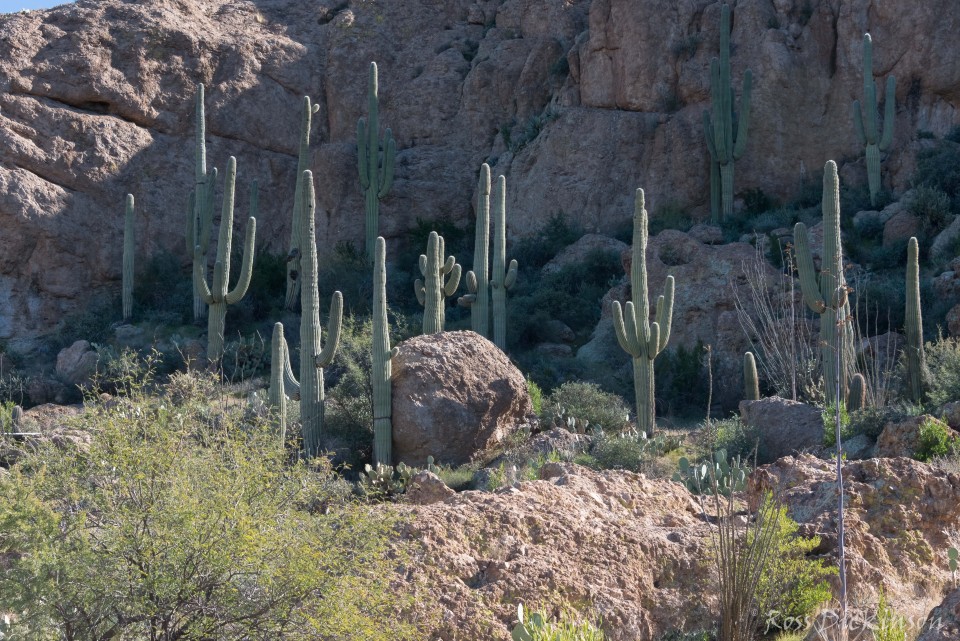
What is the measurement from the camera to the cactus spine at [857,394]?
1344 cm

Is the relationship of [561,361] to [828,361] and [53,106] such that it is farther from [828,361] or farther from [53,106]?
[53,106]

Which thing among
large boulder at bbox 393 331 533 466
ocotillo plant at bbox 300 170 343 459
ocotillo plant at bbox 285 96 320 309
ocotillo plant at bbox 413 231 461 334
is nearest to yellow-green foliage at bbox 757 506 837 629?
large boulder at bbox 393 331 533 466

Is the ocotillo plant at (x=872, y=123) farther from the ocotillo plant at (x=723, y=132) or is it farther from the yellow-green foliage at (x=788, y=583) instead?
the yellow-green foliage at (x=788, y=583)

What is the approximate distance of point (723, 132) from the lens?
24.1 meters

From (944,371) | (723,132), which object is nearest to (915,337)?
(944,371)

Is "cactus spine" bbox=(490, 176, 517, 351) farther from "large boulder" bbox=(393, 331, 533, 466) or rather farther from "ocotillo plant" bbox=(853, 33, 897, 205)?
"ocotillo plant" bbox=(853, 33, 897, 205)

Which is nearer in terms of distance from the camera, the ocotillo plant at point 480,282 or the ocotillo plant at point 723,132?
the ocotillo plant at point 480,282

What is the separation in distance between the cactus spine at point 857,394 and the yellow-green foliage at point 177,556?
8.18 meters

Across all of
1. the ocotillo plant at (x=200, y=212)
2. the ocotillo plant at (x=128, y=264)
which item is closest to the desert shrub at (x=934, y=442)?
the ocotillo plant at (x=200, y=212)

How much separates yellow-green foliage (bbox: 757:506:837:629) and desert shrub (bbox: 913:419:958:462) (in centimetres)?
396

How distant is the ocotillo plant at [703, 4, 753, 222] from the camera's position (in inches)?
941

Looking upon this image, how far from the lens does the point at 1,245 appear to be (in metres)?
25.3

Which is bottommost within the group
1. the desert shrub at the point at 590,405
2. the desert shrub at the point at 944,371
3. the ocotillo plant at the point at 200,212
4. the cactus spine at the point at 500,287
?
the desert shrub at the point at 590,405

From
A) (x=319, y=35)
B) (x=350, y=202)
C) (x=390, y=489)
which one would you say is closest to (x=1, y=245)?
(x=350, y=202)
